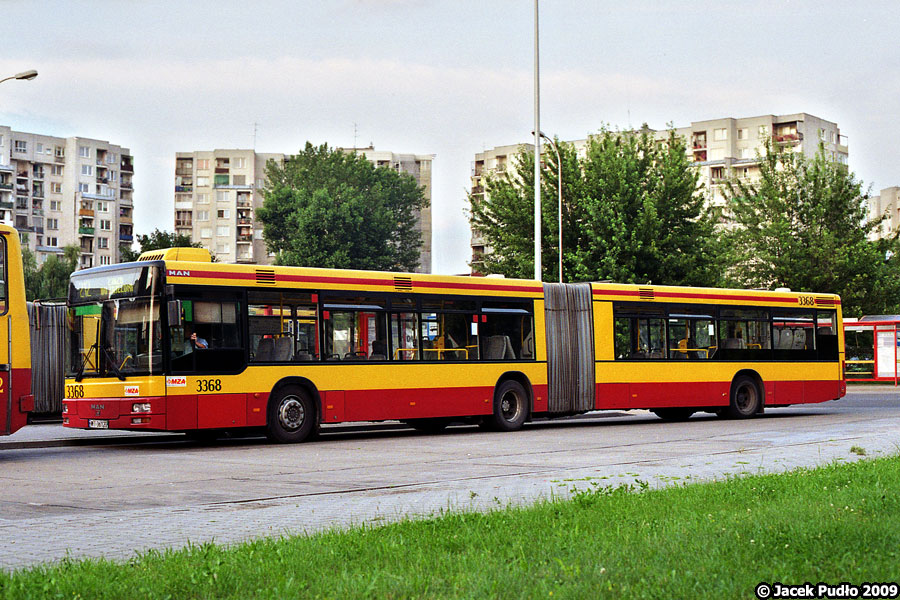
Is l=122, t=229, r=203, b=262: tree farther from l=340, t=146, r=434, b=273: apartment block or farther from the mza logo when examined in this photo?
l=340, t=146, r=434, b=273: apartment block

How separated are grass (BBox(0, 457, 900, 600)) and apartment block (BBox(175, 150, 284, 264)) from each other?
13455 centimetres

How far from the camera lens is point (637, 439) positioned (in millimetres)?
20781

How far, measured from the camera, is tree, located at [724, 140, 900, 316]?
53.6 metres

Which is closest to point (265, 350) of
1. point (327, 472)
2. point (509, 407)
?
point (327, 472)

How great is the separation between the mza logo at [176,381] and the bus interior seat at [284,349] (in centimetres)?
173

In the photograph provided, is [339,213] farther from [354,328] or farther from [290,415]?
[290,415]

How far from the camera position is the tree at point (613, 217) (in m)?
45.6

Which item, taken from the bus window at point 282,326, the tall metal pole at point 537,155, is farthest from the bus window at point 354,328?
the tall metal pole at point 537,155

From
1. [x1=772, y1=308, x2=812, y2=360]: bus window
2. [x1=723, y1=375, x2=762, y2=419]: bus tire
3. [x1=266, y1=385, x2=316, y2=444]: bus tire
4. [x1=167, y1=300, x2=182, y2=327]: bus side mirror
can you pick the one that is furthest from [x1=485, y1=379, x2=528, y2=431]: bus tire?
[x1=772, y1=308, x2=812, y2=360]: bus window

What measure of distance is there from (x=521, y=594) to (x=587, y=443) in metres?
14.1

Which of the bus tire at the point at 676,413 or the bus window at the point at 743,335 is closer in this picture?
the bus window at the point at 743,335

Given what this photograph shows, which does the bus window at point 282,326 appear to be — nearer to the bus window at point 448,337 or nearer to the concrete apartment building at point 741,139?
the bus window at point 448,337

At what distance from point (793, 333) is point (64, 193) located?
12660cm

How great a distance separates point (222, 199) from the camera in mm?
143500
